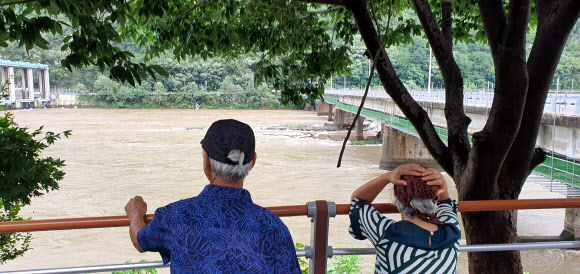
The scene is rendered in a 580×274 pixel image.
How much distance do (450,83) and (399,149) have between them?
20.7m

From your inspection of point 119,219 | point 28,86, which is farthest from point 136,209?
point 28,86

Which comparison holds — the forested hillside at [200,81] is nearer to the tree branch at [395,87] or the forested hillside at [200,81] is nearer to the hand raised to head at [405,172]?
the tree branch at [395,87]

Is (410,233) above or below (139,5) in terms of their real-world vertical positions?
below

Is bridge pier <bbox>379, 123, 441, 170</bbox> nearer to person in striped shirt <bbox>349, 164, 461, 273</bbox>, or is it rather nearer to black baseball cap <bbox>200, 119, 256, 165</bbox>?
person in striped shirt <bbox>349, 164, 461, 273</bbox>

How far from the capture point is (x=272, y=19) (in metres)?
5.52

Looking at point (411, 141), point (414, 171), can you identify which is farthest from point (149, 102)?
point (414, 171)

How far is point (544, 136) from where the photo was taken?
40.8ft

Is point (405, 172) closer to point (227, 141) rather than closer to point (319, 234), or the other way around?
point (319, 234)

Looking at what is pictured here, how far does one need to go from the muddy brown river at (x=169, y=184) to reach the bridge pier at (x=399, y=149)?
2.51ft

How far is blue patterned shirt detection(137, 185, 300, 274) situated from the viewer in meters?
1.19

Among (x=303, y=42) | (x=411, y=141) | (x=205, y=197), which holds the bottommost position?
(x=411, y=141)

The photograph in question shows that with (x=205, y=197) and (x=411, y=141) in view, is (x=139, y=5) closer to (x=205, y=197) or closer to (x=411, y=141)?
(x=205, y=197)

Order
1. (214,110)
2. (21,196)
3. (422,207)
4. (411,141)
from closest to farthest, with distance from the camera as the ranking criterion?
1. (422,207)
2. (21,196)
3. (411,141)
4. (214,110)

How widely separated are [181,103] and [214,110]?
197 inches
